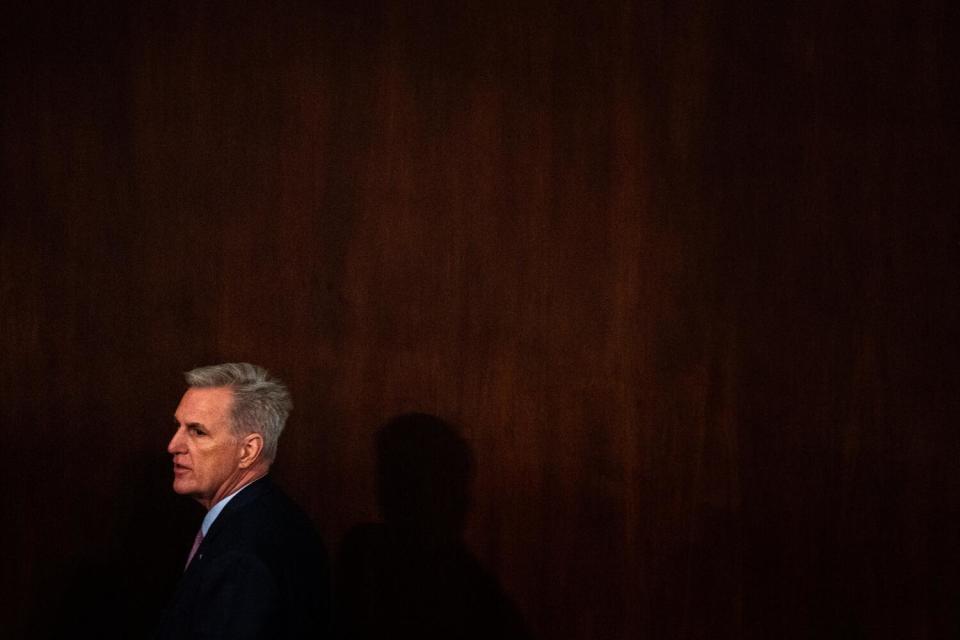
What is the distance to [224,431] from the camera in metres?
2.20

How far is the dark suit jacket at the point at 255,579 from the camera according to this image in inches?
73.2

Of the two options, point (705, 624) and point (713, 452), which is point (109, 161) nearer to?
point (713, 452)

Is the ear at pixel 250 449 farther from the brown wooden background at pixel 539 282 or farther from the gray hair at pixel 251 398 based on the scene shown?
the brown wooden background at pixel 539 282

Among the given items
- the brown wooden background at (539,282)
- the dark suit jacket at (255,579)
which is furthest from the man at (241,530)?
the brown wooden background at (539,282)

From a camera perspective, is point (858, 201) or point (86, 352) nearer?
point (858, 201)

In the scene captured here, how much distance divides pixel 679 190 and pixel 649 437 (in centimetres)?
74

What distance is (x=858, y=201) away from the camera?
9.75 ft

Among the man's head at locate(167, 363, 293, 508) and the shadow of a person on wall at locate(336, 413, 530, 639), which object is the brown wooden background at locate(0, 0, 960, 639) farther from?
the man's head at locate(167, 363, 293, 508)

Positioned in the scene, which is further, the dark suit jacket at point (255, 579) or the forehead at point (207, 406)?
the forehead at point (207, 406)

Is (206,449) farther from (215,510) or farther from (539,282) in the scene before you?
(539,282)

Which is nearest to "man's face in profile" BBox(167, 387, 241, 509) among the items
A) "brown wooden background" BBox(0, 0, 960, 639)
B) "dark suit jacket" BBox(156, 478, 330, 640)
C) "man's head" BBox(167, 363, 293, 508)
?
"man's head" BBox(167, 363, 293, 508)

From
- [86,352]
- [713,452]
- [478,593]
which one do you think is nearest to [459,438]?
[478,593]

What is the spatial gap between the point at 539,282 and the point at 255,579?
1427 millimetres

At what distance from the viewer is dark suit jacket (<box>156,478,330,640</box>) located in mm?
1859
